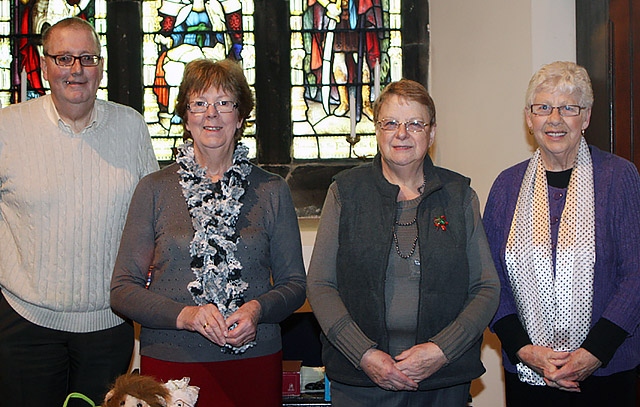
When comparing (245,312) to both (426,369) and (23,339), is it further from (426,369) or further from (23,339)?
(23,339)

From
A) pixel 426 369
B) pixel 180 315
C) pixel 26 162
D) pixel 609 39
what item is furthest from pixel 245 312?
pixel 609 39

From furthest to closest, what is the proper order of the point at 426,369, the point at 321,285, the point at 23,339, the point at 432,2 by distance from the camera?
the point at 432,2 → the point at 23,339 → the point at 321,285 → the point at 426,369

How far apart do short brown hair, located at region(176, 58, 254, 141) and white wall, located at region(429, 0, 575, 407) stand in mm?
1554

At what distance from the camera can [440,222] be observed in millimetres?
2359

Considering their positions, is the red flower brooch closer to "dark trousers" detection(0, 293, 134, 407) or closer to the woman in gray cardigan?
the woman in gray cardigan

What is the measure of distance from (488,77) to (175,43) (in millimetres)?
1911

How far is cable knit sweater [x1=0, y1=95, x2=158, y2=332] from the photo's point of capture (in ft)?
8.38

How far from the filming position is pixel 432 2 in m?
4.41

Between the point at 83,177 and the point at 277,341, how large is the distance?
2.82 ft

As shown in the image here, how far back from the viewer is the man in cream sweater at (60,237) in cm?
254

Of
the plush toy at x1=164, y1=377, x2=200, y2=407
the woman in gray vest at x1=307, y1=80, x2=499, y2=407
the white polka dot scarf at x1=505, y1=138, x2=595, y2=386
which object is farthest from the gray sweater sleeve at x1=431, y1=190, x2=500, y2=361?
the plush toy at x1=164, y1=377, x2=200, y2=407

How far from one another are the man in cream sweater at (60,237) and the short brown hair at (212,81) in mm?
401

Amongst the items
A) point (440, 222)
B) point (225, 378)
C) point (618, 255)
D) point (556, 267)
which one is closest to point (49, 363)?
point (225, 378)

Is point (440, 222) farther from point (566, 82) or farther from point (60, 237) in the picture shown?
point (60, 237)
